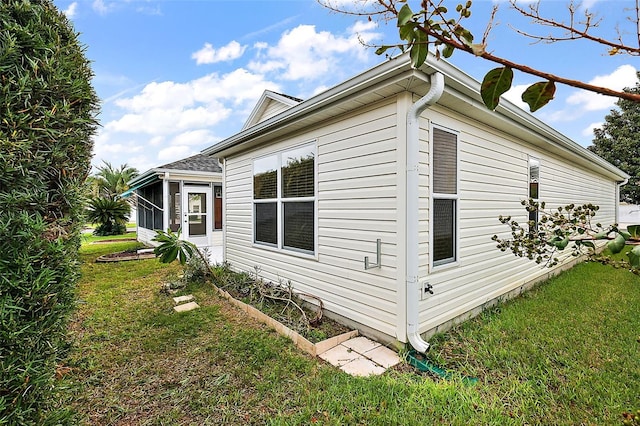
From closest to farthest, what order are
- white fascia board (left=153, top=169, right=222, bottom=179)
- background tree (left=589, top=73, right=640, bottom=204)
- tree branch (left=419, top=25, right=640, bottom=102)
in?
tree branch (left=419, top=25, right=640, bottom=102) < white fascia board (left=153, top=169, right=222, bottom=179) < background tree (left=589, top=73, right=640, bottom=204)

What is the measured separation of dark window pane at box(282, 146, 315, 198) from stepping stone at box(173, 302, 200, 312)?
2.23 m

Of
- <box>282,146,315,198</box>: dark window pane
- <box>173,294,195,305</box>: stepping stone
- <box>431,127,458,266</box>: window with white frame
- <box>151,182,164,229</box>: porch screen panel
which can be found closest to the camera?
<box>431,127,458,266</box>: window with white frame

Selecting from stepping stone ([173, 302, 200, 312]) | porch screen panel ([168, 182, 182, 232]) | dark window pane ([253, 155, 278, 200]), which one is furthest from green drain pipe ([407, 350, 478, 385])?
porch screen panel ([168, 182, 182, 232])

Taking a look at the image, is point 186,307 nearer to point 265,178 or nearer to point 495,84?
point 265,178

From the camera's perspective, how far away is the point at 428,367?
296cm

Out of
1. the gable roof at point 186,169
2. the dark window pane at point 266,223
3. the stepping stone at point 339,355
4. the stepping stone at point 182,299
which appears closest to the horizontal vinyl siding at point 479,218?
the stepping stone at point 339,355

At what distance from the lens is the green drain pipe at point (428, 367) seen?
2762mm

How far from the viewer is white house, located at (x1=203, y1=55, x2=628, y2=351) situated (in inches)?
127

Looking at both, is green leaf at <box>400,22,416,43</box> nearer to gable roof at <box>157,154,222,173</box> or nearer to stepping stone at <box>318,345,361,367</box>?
stepping stone at <box>318,345,361,367</box>

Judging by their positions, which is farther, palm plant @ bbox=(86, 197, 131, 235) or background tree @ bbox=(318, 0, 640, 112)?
palm plant @ bbox=(86, 197, 131, 235)

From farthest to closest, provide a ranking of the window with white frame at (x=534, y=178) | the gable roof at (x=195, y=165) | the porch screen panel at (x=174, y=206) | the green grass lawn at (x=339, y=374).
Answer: the porch screen panel at (x=174, y=206) < the gable roof at (x=195, y=165) < the window with white frame at (x=534, y=178) < the green grass lawn at (x=339, y=374)

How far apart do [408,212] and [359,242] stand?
2.58 ft

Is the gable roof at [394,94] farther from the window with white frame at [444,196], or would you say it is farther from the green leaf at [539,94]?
the green leaf at [539,94]

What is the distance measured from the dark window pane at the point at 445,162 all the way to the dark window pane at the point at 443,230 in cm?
17
